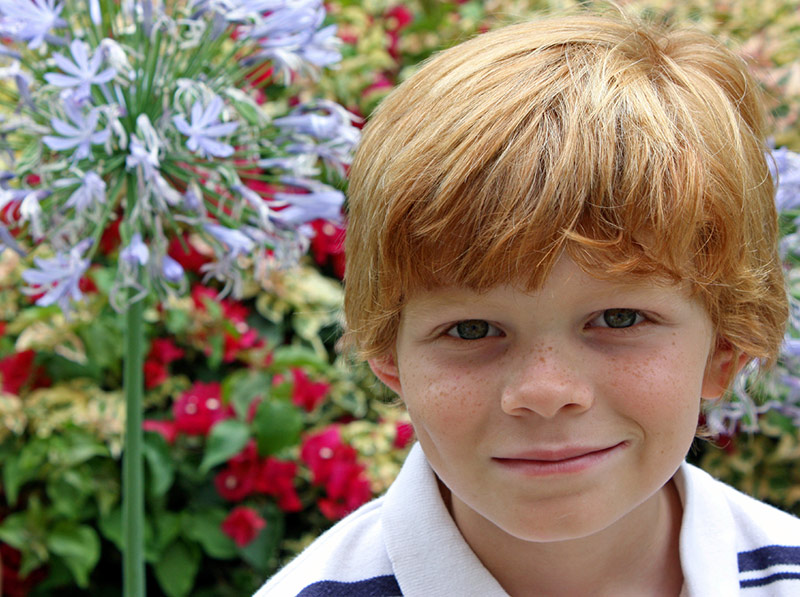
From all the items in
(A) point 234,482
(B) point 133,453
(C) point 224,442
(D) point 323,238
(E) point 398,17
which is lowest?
(A) point 234,482

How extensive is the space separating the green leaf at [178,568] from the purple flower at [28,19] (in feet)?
3.85

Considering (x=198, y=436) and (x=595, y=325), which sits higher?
(x=595, y=325)

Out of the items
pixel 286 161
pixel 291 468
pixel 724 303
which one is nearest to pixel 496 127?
pixel 724 303

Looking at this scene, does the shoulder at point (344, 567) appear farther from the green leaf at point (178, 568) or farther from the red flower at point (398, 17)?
the red flower at point (398, 17)

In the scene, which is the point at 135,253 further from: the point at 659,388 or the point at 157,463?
the point at 157,463

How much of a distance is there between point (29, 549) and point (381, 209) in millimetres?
1397

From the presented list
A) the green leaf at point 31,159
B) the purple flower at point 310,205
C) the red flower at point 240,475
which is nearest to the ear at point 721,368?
the purple flower at point 310,205

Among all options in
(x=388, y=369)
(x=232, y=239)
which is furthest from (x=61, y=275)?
(x=388, y=369)

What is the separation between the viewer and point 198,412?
196 cm

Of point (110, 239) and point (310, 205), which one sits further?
point (110, 239)

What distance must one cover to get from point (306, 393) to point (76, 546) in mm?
549

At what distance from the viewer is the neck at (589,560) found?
3.00 ft

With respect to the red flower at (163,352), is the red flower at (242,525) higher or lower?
lower

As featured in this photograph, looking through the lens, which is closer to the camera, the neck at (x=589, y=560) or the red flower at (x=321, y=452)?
the neck at (x=589, y=560)
